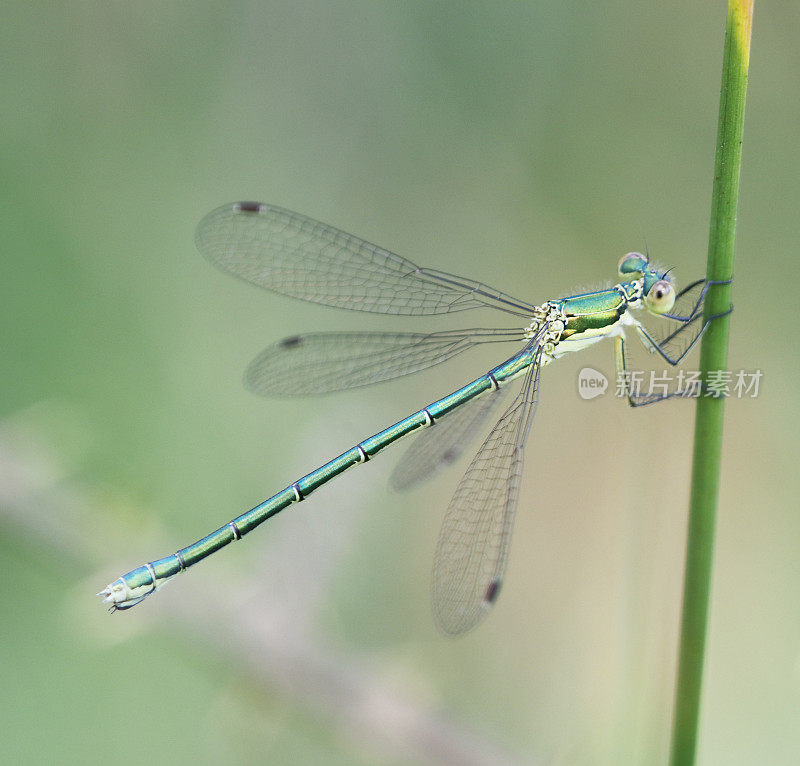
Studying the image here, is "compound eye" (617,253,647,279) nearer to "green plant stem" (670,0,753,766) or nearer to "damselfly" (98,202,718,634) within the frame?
"damselfly" (98,202,718,634)

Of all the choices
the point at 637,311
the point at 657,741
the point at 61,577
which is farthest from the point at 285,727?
the point at 637,311

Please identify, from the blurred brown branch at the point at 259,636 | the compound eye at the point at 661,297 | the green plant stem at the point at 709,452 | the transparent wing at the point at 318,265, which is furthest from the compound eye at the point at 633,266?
the blurred brown branch at the point at 259,636

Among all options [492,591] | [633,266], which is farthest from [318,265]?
[492,591]

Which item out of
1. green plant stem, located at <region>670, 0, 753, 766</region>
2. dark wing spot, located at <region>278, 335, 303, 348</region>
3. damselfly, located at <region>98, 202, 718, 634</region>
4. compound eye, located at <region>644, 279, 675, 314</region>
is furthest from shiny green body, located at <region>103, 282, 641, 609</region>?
green plant stem, located at <region>670, 0, 753, 766</region>

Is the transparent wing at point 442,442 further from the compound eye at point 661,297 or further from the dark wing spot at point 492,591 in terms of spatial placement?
the compound eye at point 661,297

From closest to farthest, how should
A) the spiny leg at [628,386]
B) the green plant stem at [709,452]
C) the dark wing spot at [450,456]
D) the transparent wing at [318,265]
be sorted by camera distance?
the green plant stem at [709,452] → the spiny leg at [628,386] → the dark wing spot at [450,456] → the transparent wing at [318,265]

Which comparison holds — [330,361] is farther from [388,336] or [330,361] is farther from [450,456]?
[450,456]
